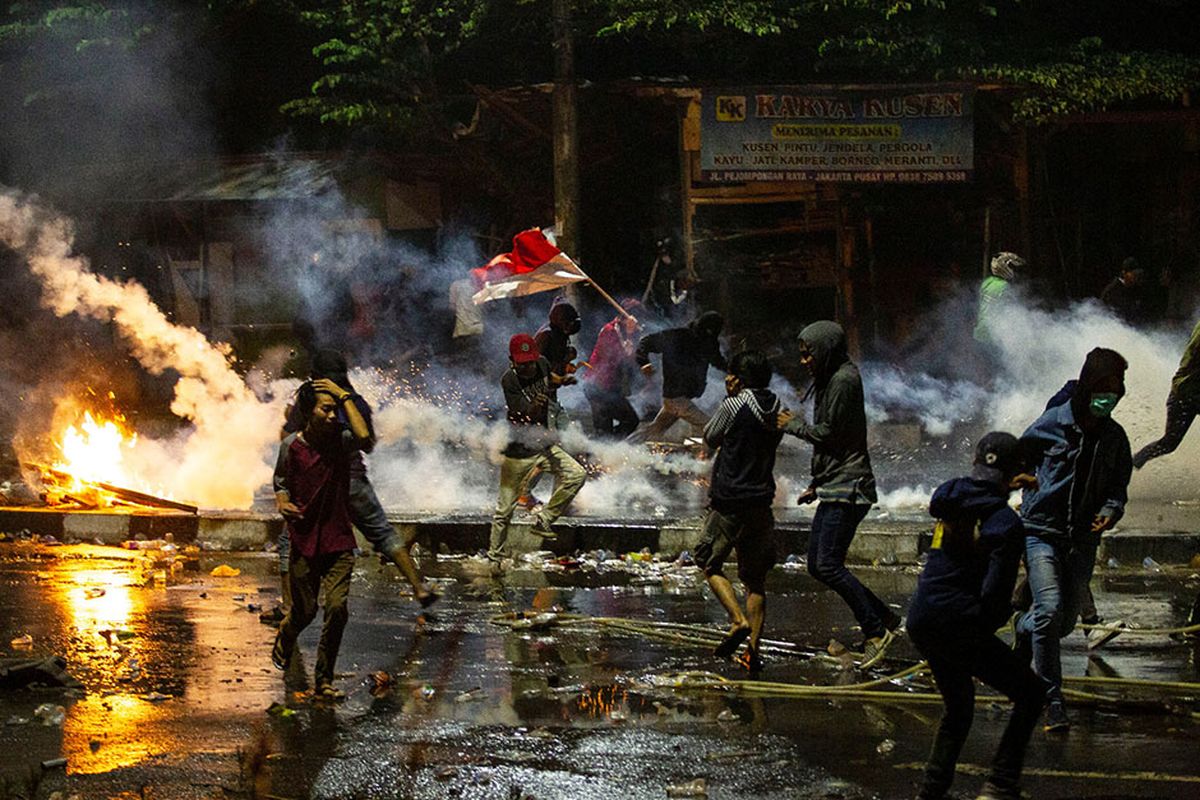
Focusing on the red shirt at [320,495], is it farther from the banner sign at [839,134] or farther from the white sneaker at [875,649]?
the banner sign at [839,134]

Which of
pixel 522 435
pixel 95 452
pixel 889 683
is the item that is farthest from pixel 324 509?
pixel 95 452

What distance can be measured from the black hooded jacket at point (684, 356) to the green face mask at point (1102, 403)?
8.37 m

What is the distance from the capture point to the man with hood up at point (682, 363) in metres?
15.4

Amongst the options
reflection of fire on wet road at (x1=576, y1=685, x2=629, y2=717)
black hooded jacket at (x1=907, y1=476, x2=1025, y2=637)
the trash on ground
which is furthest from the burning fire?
black hooded jacket at (x1=907, y1=476, x2=1025, y2=637)

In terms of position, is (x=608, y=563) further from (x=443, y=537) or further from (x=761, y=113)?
(x=761, y=113)

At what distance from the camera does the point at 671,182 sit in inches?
846

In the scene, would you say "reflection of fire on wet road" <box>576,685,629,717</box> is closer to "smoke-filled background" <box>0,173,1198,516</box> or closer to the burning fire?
"smoke-filled background" <box>0,173,1198,516</box>

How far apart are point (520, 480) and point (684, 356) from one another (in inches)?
160

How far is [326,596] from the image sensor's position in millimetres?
7543

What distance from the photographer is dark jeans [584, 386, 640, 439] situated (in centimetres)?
1723

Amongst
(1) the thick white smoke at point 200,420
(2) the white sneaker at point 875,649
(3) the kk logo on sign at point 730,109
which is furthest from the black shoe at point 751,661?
(3) the kk logo on sign at point 730,109

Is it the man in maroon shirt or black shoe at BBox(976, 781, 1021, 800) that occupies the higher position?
the man in maroon shirt

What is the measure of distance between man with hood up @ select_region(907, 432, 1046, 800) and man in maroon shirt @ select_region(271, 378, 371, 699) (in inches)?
121

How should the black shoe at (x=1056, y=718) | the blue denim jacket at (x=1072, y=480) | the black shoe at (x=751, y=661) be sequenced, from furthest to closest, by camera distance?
1. the black shoe at (x=751, y=661)
2. the blue denim jacket at (x=1072, y=480)
3. the black shoe at (x=1056, y=718)
